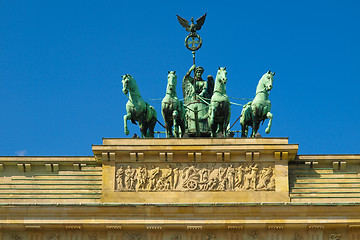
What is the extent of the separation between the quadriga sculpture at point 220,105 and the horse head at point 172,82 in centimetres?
145

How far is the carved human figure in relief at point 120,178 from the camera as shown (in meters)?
45.0

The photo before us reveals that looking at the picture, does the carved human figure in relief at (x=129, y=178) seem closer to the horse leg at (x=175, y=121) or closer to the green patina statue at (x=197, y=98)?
the horse leg at (x=175, y=121)

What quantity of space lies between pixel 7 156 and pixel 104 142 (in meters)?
3.45

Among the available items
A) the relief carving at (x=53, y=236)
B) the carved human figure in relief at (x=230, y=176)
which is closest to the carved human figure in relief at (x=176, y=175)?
the carved human figure in relief at (x=230, y=176)

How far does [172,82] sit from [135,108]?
1608 millimetres

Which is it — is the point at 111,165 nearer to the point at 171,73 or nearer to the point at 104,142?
the point at 104,142

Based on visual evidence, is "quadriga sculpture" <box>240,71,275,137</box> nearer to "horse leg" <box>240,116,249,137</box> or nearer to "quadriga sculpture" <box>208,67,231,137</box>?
"horse leg" <box>240,116,249,137</box>

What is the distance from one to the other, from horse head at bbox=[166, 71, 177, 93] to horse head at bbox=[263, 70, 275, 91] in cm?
320

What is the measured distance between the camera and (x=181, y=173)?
45.1 metres

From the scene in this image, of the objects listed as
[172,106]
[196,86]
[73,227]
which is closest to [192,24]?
[196,86]

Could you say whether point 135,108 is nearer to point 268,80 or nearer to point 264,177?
point 268,80

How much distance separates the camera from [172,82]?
46719 millimetres

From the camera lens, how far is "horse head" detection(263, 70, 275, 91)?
1828 inches

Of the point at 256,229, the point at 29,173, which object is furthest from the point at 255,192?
the point at 29,173
